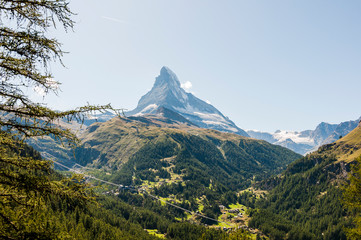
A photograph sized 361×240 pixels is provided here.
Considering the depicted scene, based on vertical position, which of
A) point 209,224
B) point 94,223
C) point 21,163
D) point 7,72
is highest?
point 7,72

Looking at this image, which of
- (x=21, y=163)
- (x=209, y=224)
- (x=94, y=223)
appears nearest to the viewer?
(x=21, y=163)

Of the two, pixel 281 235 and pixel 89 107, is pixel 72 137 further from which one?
pixel 281 235

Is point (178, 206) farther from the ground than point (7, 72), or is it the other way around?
point (7, 72)

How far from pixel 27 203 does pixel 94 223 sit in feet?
346

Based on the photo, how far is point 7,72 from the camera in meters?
9.27

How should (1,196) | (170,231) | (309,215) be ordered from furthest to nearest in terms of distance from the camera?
(309,215) → (170,231) → (1,196)

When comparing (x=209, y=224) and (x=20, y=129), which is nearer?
(x=20, y=129)

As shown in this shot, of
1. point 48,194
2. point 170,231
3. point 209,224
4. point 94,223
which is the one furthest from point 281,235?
point 48,194

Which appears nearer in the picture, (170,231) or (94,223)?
(94,223)

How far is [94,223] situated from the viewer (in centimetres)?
9650

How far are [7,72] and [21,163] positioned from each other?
15.0ft

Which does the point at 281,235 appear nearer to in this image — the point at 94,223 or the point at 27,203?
the point at 94,223

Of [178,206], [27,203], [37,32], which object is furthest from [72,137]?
[178,206]

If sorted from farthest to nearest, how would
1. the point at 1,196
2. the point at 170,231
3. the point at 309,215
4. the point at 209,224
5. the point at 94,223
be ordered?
the point at 309,215, the point at 209,224, the point at 170,231, the point at 94,223, the point at 1,196
